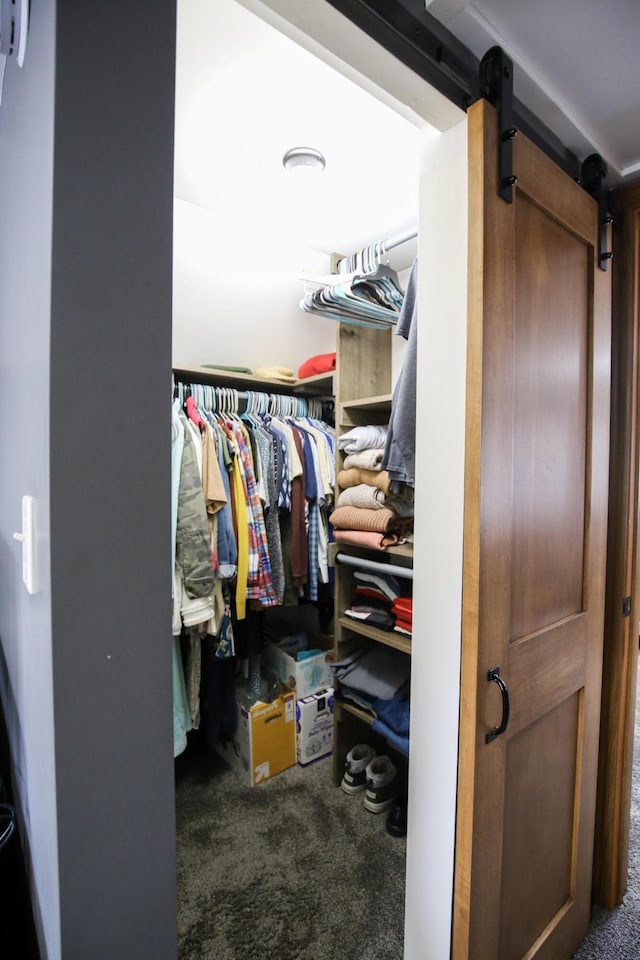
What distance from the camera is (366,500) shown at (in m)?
1.74

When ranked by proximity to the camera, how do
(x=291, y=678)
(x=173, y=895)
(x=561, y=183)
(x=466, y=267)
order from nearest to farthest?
1. (x=173, y=895)
2. (x=466, y=267)
3. (x=561, y=183)
4. (x=291, y=678)

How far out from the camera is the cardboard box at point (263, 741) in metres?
1.95

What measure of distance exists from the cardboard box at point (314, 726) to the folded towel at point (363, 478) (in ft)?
3.50

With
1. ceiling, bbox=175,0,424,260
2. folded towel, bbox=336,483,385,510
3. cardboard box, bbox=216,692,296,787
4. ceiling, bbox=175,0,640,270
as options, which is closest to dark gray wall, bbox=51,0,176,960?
ceiling, bbox=175,0,640,270

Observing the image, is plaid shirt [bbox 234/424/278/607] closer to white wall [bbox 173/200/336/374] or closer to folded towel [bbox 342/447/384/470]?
folded towel [bbox 342/447/384/470]

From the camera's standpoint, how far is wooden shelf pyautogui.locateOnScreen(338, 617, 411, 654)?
5.51 ft

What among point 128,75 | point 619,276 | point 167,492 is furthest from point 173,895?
point 619,276

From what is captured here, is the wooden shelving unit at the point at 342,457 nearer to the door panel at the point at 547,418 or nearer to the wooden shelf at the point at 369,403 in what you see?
the wooden shelf at the point at 369,403

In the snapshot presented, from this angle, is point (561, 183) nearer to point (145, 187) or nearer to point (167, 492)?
point (145, 187)

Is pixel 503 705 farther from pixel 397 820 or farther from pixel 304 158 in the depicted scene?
pixel 304 158

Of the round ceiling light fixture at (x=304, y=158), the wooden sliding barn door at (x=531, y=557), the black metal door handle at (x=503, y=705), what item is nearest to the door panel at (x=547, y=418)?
the wooden sliding barn door at (x=531, y=557)

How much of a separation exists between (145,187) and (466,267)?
2.16ft

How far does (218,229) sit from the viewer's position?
2184mm

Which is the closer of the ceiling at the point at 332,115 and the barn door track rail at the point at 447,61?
the barn door track rail at the point at 447,61
